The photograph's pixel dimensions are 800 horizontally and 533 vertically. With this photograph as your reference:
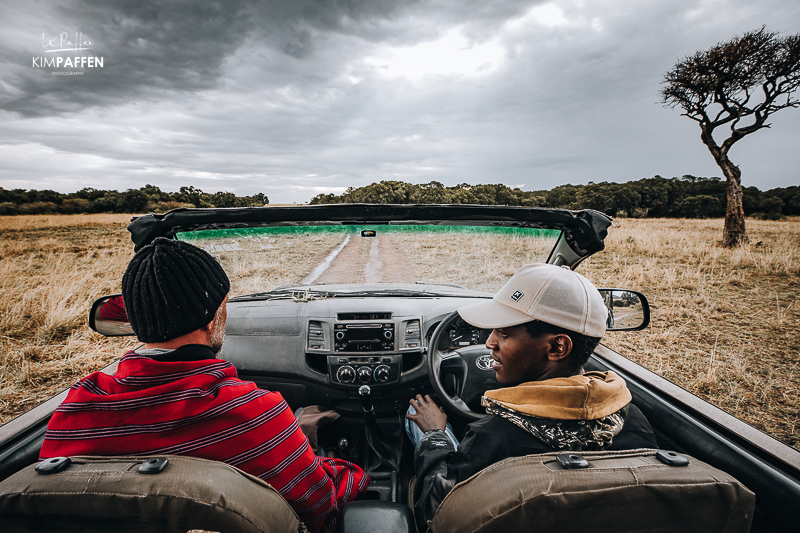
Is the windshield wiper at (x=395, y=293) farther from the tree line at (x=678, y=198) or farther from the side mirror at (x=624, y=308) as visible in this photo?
the tree line at (x=678, y=198)

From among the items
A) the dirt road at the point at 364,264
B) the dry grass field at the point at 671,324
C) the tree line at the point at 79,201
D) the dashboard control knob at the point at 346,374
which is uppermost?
the tree line at the point at 79,201

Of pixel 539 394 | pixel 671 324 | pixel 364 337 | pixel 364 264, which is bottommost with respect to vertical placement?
pixel 671 324

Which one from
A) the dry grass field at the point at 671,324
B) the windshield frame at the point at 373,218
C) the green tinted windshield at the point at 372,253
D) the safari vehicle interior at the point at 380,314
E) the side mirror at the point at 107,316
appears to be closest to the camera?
the safari vehicle interior at the point at 380,314

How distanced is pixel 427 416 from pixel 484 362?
580mm

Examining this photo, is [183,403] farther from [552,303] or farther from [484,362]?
[484,362]

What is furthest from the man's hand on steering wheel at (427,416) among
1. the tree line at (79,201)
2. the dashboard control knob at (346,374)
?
the tree line at (79,201)

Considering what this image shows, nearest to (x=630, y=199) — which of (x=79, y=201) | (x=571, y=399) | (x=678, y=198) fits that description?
(x=678, y=198)

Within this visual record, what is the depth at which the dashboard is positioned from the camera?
9.60 ft

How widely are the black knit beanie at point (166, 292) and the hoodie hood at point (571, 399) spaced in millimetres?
1232

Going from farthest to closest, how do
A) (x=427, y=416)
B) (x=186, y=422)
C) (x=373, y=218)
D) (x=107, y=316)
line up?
(x=107, y=316), (x=373, y=218), (x=427, y=416), (x=186, y=422)

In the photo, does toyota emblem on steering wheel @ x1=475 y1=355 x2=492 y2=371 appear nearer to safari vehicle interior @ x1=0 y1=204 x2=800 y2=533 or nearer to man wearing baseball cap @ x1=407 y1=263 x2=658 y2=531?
safari vehicle interior @ x1=0 y1=204 x2=800 y2=533

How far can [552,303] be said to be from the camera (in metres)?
1.60

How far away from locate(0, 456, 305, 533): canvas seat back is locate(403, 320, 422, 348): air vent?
2015 millimetres

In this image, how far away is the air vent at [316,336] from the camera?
9.73 feet
